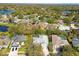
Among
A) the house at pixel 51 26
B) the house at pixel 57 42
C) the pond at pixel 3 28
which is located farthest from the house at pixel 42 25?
the pond at pixel 3 28

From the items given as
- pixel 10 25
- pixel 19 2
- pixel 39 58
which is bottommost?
pixel 39 58

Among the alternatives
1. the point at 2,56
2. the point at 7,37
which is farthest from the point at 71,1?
the point at 2,56

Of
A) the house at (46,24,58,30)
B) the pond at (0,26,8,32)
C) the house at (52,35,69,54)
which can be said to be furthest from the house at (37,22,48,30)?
the pond at (0,26,8,32)

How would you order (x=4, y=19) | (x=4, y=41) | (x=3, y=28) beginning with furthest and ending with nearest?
(x=4, y=19) < (x=3, y=28) < (x=4, y=41)

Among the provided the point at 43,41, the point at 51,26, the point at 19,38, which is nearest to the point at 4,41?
the point at 19,38

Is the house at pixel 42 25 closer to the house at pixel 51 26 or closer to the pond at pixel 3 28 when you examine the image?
the house at pixel 51 26

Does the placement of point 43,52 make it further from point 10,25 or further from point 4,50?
point 10,25

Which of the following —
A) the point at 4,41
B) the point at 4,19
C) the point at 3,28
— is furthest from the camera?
the point at 4,19

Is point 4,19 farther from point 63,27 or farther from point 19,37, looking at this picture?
point 63,27
